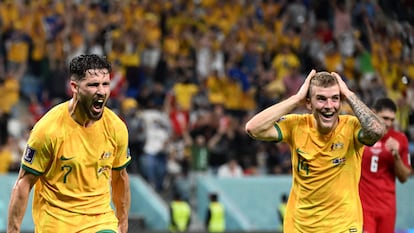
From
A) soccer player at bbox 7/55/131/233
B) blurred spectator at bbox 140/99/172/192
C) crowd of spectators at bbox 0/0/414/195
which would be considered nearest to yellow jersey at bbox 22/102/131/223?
soccer player at bbox 7/55/131/233

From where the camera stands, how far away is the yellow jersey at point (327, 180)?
9.08 m

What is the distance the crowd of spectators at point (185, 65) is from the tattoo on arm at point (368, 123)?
9.97 metres

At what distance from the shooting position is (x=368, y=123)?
888 centimetres

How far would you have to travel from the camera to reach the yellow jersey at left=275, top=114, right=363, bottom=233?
29.8 ft

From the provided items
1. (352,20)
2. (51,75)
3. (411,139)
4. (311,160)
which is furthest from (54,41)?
(311,160)

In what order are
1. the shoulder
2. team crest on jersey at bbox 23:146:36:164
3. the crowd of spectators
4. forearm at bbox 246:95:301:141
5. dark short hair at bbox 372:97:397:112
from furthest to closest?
the crowd of spectators < dark short hair at bbox 372:97:397:112 < forearm at bbox 246:95:301:141 < the shoulder < team crest on jersey at bbox 23:146:36:164

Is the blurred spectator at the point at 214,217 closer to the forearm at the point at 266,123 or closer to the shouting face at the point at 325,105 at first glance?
the forearm at the point at 266,123

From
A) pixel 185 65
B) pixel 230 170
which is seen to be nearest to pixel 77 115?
pixel 230 170

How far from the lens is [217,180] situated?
2077 centimetres

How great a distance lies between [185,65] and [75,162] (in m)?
14.5

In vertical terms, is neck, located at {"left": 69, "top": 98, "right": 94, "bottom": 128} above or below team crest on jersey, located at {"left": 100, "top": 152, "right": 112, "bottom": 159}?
above

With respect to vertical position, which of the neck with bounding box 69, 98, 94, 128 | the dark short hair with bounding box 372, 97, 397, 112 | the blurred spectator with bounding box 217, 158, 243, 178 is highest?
the neck with bounding box 69, 98, 94, 128

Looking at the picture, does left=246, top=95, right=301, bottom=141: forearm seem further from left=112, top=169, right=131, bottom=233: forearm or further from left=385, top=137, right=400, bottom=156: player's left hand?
left=385, top=137, right=400, bottom=156: player's left hand

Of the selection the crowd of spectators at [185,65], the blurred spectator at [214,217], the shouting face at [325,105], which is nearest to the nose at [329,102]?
the shouting face at [325,105]
